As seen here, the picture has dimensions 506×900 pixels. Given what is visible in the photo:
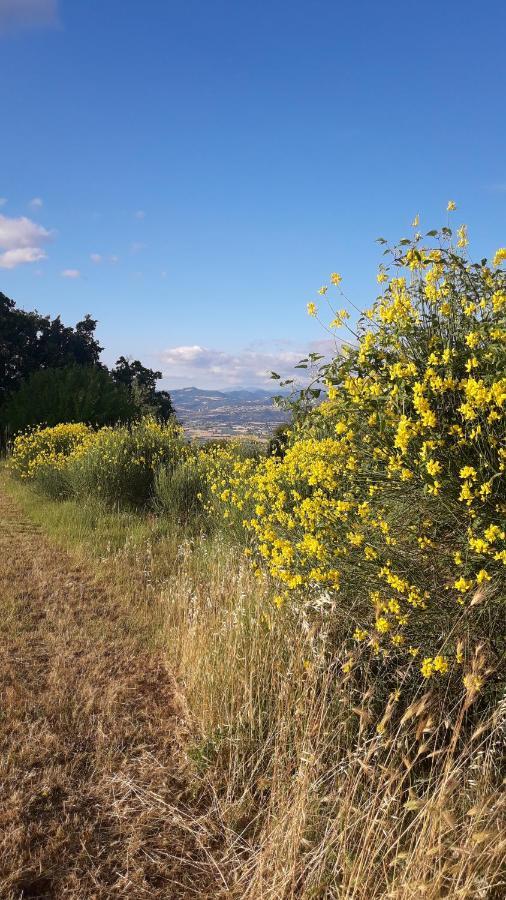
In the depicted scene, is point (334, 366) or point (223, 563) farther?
point (223, 563)

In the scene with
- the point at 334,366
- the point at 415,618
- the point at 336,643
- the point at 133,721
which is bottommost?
the point at 133,721

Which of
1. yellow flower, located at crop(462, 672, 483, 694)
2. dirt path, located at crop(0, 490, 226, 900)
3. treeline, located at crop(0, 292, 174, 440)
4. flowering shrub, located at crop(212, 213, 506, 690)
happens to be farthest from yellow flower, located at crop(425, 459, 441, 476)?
treeline, located at crop(0, 292, 174, 440)

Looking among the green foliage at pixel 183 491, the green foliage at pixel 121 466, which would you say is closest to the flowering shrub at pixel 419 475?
the green foliage at pixel 183 491

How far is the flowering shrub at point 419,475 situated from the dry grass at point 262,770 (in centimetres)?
32

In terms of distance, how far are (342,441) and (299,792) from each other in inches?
68.8

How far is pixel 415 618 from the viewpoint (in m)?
2.95

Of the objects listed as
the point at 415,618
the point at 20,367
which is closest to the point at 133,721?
the point at 415,618

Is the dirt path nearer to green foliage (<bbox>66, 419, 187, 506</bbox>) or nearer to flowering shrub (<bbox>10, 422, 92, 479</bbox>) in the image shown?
green foliage (<bbox>66, 419, 187, 506</bbox>)

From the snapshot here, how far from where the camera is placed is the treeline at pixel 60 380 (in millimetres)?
17453

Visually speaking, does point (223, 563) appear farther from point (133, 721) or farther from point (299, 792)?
point (299, 792)

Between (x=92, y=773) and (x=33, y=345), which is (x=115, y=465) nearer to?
(x=92, y=773)

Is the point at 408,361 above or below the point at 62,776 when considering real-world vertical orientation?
above

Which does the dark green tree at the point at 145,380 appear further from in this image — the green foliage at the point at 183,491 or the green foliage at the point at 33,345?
the green foliage at the point at 183,491

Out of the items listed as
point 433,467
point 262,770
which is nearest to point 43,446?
point 262,770
